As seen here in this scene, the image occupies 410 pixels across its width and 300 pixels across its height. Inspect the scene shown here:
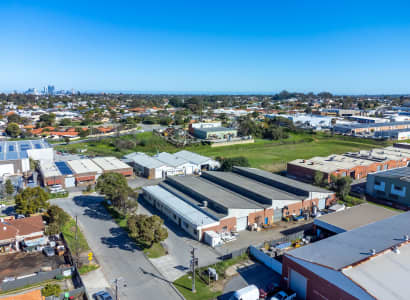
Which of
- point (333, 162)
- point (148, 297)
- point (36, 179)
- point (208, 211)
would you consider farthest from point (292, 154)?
point (148, 297)

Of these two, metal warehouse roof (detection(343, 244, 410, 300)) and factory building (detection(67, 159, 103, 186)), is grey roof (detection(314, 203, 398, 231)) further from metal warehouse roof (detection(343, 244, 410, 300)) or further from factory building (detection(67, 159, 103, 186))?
factory building (detection(67, 159, 103, 186))

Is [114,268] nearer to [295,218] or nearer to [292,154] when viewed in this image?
[295,218]

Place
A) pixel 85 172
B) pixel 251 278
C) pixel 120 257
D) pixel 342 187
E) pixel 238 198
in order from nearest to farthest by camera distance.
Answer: pixel 251 278
pixel 120 257
pixel 238 198
pixel 342 187
pixel 85 172

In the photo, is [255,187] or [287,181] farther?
[287,181]

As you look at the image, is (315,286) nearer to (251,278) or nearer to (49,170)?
(251,278)

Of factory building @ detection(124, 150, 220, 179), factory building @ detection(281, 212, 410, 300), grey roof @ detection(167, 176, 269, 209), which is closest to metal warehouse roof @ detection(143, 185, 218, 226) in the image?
grey roof @ detection(167, 176, 269, 209)

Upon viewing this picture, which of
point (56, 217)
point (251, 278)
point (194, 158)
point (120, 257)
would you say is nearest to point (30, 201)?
point (56, 217)

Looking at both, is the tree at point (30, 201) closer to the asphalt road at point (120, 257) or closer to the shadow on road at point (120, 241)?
the asphalt road at point (120, 257)
